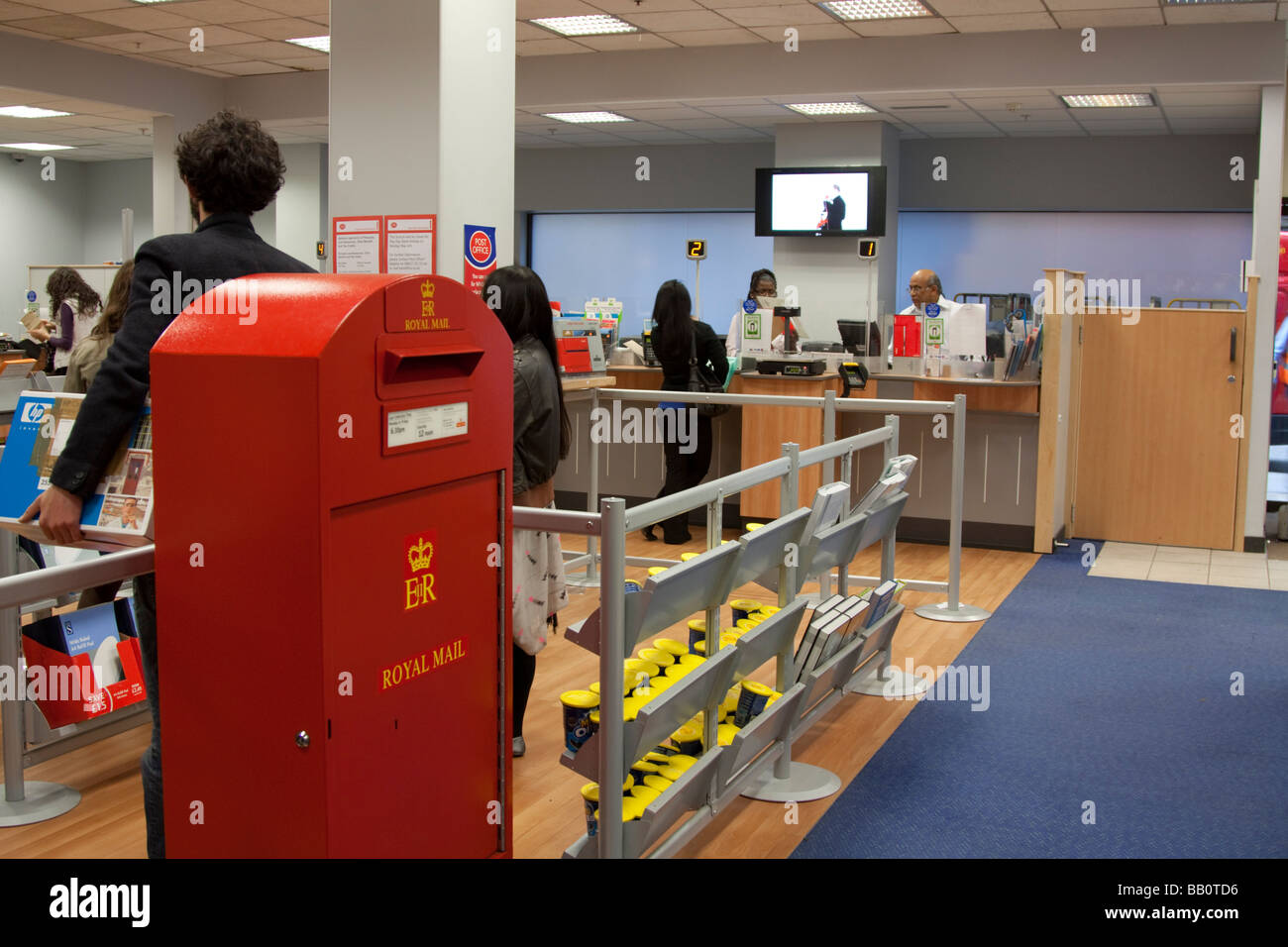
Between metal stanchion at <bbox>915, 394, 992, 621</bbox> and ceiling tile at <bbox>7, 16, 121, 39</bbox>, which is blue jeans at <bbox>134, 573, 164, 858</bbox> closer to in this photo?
metal stanchion at <bbox>915, 394, 992, 621</bbox>

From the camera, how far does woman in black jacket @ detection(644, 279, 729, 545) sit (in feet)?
22.7

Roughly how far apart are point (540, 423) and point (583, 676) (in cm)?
143

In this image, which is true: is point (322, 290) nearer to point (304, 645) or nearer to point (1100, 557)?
point (304, 645)

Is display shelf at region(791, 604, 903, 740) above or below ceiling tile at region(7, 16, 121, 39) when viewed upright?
below

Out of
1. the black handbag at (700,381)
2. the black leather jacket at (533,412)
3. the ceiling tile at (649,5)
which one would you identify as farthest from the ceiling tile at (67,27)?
the black leather jacket at (533,412)

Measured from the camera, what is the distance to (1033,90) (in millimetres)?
8711

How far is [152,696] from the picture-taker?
6.88 ft

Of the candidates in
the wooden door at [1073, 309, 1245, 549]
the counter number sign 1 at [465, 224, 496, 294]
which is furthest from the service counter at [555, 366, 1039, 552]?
the counter number sign 1 at [465, 224, 496, 294]

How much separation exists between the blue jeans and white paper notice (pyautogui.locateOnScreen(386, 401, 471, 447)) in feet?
1.64

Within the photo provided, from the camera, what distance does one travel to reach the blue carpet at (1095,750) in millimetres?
3219

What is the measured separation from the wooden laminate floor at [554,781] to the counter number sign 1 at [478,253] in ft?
4.98
